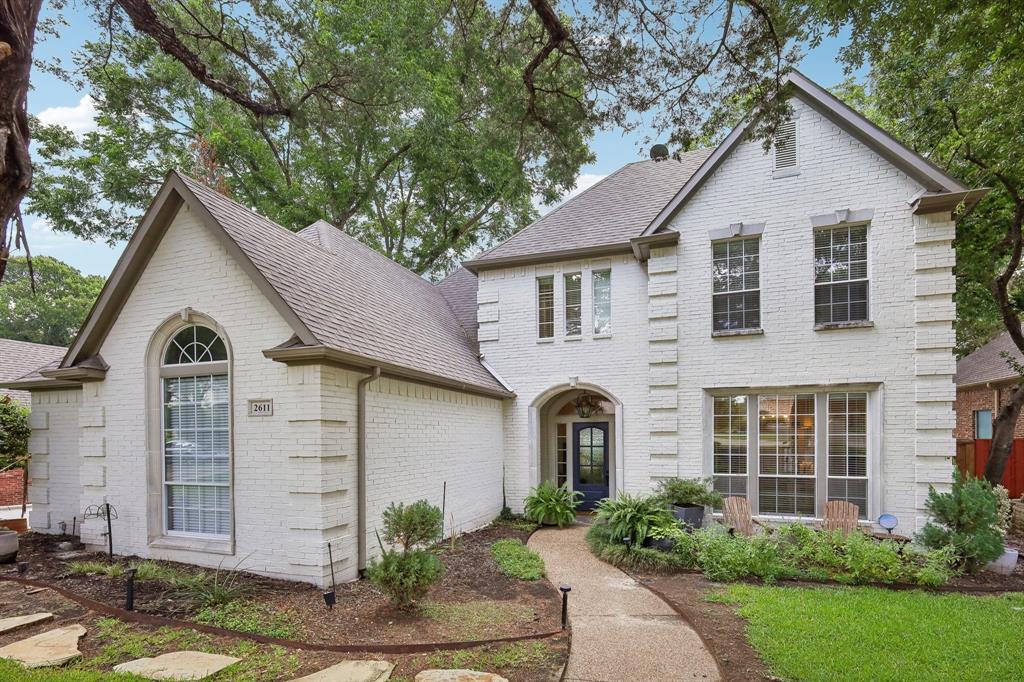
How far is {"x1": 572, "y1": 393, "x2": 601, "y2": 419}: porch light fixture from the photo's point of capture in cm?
1371

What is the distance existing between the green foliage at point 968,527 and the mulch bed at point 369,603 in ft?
20.2

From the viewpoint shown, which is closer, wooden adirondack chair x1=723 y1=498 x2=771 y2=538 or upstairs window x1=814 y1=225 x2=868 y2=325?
wooden adirondack chair x1=723 y1=498 x2=771 y2=538

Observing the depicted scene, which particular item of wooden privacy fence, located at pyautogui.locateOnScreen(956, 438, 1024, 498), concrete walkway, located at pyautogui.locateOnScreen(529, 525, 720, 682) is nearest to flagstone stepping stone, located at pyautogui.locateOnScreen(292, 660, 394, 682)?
concrete walkway, located at pyautogui.locateOnScreen(529, 525, 720, 682)

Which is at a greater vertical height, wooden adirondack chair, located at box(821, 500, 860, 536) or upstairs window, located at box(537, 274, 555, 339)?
upstairs window, located at box(537, 274, 555, 339)

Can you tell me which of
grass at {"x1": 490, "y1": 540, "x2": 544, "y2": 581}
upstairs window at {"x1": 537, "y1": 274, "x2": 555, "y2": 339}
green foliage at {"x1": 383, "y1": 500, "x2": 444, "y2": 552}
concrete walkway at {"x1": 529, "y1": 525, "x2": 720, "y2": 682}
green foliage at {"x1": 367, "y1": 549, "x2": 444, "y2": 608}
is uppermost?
upstairs window at {"x1": 537, "y1": 274, "x2": 555, "y2": 339}

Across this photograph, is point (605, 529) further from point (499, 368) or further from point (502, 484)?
point (499, 368)

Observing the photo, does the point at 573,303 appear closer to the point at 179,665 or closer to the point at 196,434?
the point at 196,434

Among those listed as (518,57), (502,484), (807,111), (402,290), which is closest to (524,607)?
(502,484)

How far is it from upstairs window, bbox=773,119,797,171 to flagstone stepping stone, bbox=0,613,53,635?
13.3 m

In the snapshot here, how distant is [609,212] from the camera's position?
13586 mm

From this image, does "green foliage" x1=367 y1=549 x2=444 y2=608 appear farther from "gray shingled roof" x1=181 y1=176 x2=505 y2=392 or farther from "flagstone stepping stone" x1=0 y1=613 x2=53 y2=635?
"flagstone stepping stone" x1=0 y1=613 x2=53 y2=635

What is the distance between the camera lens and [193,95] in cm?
2008

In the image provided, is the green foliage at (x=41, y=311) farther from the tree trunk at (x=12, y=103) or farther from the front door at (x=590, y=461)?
the tree trunk at (x=12, y=103)

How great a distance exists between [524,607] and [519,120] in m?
6.87
